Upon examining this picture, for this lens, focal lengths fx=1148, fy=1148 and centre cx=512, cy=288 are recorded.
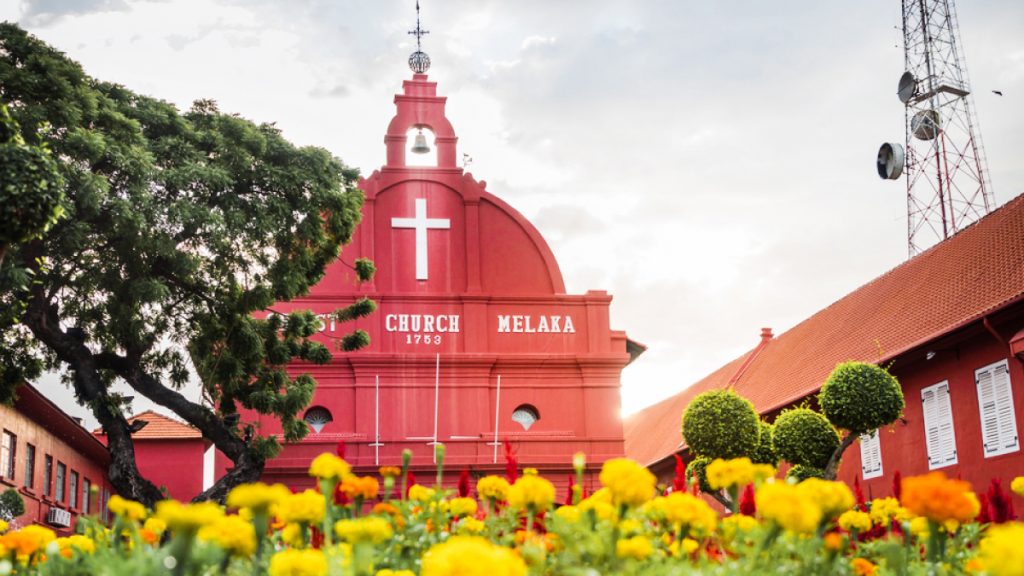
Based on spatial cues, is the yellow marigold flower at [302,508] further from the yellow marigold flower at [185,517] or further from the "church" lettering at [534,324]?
the "church" lettering at [534,324]

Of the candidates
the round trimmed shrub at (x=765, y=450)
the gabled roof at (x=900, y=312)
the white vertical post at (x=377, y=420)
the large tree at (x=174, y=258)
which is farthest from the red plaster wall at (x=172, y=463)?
the round trimmed shrub at (x=765, y=450)

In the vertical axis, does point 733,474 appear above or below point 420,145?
below

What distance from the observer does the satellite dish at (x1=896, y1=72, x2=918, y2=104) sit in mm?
29078

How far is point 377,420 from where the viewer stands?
997 inches

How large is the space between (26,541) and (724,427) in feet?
41.9

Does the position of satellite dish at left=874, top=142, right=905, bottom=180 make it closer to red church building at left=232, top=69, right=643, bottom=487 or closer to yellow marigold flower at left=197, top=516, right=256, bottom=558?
red church building at left=232, top=69, right=643, bottom=487

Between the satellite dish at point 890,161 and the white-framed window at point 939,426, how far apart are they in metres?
12.0

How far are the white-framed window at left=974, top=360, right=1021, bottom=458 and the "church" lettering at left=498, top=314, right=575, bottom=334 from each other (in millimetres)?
11140

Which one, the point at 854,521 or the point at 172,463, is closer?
the point at 854,521

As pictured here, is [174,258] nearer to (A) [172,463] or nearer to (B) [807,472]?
(B) [807,472]

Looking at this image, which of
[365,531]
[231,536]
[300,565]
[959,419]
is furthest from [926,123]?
[300,565]

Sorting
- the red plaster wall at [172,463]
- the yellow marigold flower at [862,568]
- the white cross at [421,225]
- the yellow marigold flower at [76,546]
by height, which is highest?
the white cross at [421,225]

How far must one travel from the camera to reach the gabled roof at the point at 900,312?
18.1 m

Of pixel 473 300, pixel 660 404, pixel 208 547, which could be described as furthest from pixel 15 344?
pixel 660 404
